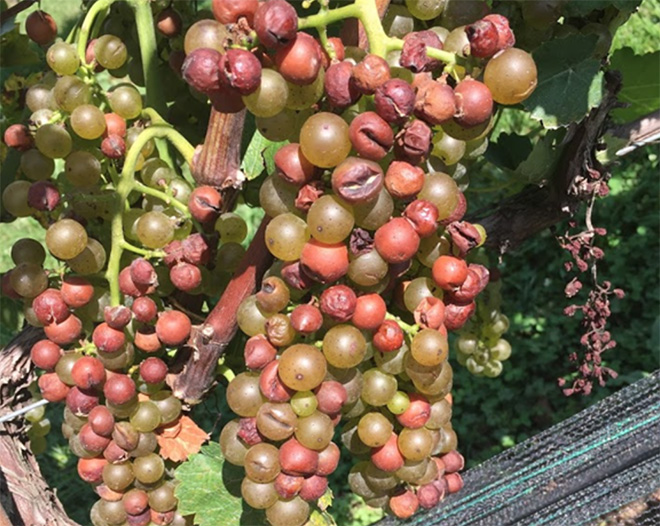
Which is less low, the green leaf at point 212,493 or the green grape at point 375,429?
the green grape at point 375,429

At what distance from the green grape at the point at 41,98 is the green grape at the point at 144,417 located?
39 cm

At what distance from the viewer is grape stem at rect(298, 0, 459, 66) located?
0.67m

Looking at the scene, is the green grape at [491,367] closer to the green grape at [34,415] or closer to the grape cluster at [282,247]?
the grape cluster at [282,247]

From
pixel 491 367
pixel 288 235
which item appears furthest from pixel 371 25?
pixel 491 367

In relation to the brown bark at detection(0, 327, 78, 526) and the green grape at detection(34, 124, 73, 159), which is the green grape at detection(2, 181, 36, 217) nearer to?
the green grape at detection(34, 124, 73, 159)

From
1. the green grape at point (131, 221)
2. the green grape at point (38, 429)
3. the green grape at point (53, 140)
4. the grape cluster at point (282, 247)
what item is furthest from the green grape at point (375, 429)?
the green grape at point (38, 429)

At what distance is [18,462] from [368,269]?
70 centimetres

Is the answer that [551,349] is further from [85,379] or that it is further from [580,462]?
[85,379]

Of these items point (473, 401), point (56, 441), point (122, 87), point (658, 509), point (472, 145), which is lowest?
point (56, 441)

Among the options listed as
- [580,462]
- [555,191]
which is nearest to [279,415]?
[555,191]

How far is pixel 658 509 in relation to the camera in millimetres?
1552

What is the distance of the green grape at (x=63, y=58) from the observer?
3.01ft

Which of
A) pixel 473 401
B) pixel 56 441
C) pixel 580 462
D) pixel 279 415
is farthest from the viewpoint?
pixel 473 401

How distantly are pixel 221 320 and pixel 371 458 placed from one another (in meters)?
0.24
